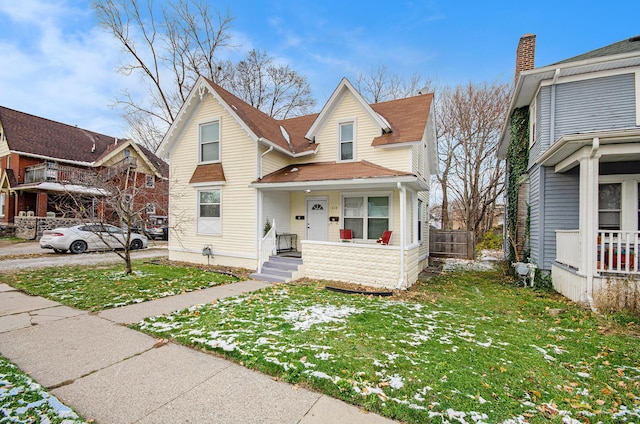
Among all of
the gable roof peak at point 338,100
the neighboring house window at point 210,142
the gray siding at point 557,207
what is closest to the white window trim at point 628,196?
the gray siding at point 557,207

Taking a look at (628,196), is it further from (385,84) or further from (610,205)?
(385,84)

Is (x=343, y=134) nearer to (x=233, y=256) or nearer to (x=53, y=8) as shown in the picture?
(x=233, y=256)

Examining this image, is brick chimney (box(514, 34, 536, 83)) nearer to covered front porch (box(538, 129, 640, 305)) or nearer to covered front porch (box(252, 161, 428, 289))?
covered front porch (box(538, 129, 640, 305))

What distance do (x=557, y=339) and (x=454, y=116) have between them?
756 inches

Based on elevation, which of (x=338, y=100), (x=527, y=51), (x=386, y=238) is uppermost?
(x=527, y=51)

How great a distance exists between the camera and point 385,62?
23094mm

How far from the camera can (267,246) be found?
10188 millimetres

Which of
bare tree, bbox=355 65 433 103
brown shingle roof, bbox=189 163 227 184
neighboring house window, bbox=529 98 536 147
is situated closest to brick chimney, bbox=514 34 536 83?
neighboring house window, bbox=529 98 536 147

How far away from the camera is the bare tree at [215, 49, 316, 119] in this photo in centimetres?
2416

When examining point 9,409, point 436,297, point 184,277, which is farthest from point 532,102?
point 9,409

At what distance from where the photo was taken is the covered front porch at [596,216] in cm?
614

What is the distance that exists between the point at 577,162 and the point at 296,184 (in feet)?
24.3

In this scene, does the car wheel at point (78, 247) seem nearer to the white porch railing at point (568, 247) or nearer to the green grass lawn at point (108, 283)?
the green grass lawn at point (108, 283)

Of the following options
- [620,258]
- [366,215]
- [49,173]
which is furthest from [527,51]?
[49,173]
